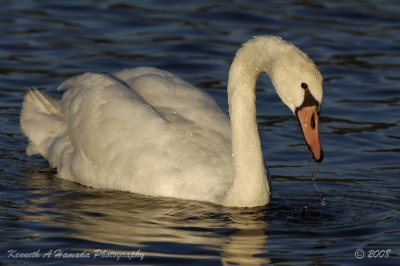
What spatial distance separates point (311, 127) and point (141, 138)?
1979 mm

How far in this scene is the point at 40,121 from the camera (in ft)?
45.4

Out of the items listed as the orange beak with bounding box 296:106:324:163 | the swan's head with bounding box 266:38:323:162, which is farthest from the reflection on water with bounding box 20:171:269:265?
the swan's head with bounding box 266:38:323:162

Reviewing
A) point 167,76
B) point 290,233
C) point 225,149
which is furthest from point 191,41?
point 290,233

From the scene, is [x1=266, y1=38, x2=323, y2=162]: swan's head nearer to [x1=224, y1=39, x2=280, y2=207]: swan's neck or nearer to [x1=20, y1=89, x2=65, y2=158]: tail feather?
[x1=224, y1=39, x2=280, y2=207]: swan's neck

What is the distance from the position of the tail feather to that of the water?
0.73 feet

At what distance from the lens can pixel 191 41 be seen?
18797 mm

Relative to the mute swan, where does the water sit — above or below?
below

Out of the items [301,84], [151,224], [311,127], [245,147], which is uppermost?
[301,84]

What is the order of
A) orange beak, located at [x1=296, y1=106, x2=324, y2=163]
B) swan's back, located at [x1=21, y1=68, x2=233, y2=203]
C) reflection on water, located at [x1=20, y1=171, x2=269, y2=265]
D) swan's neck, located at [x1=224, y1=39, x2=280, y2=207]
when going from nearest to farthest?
reflection on water, located at [x1=20, y1=171, x2=269, y2=265] < orange beak, located at [x1=296, y1=106, x2=324, y2=163] < swan's neck, located at [x1=224, y1=39, x2=280, y2=207] < swan's back, located at [x1=21, y1=68, x2=233, y2=203]

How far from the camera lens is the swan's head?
10805 mm

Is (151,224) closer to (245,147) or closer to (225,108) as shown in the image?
(245,147)

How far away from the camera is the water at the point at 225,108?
34.7ft

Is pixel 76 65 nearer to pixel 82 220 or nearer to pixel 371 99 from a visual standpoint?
pixel 371 99

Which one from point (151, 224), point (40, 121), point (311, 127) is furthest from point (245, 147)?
point (40, 121)
